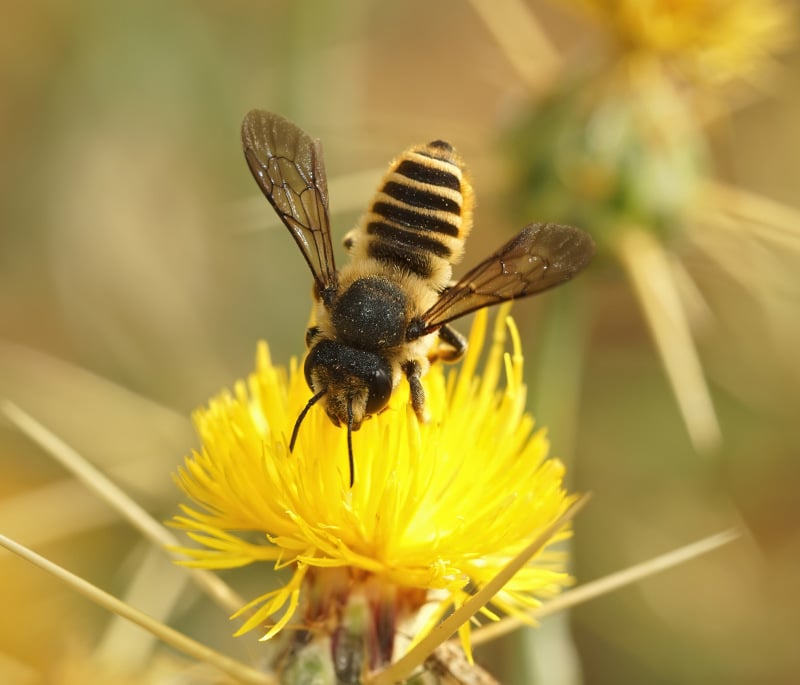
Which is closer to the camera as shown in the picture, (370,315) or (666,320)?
(370,315)

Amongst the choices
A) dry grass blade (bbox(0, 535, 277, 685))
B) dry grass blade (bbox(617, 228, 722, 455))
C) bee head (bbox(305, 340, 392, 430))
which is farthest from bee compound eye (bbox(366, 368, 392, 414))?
dry grass blade (bbox(617, 228, 722, 455))

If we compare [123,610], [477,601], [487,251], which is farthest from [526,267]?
[487,251]

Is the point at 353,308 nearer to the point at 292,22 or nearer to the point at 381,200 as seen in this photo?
the point at 381,200

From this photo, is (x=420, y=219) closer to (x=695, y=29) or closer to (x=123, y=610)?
(x=123, y=610)

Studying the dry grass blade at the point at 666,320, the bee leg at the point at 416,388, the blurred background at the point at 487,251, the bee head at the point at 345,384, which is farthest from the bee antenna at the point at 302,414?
the dry grass blade at the point at 666,320

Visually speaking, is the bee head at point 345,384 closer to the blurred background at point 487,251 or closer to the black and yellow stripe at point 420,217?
the black and yellow stripe at point 420,217

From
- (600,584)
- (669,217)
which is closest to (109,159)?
(669,217)
